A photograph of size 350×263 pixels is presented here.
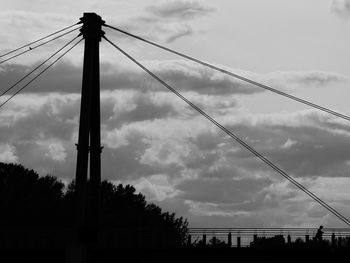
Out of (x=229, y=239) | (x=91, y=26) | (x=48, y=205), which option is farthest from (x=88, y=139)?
(x=48, y=205)

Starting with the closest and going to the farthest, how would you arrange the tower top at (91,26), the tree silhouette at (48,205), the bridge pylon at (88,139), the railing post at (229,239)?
the bridge pylon at (88,139), the tower top at (91,26), the railing post at (229,239), the tree silhouette at (48,205)

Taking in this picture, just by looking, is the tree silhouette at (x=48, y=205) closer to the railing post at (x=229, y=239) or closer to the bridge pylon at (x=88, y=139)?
the railing post at (x=229, y=239)

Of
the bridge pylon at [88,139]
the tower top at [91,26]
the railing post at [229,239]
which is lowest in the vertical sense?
the railing post at [229,239]

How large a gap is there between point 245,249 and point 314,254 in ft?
15.5

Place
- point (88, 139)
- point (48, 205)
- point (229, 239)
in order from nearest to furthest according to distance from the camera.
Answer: point (88, 139)
point (229, 239)
point (48, 205)

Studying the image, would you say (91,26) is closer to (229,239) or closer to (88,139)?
(88,139)

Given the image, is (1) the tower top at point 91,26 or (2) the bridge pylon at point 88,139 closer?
(2) the bridge pylon at point 88,139

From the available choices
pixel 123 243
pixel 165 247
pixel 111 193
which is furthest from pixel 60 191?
pixel 165 247

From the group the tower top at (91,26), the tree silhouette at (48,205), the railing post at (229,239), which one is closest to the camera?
the tower top at (91,26)

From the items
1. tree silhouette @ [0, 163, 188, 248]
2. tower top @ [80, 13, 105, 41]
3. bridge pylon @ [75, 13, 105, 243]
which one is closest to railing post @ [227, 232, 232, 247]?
bridge pylon @ [75, 13, 105, 243]

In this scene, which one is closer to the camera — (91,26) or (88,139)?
(88,139)

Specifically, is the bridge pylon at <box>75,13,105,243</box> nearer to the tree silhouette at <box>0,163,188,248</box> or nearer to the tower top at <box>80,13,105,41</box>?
the tower top at <box>80,13,105,41</box>

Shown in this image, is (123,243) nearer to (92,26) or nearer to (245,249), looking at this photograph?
(245,249)

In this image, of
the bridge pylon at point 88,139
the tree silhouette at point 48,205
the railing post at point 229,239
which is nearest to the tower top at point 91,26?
the bridge pylon at point 88,139
